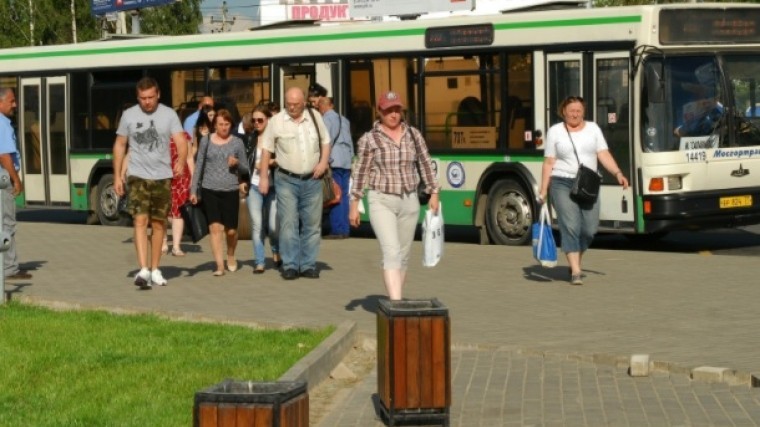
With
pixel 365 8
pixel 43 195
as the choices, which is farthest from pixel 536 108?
pixel 365 8

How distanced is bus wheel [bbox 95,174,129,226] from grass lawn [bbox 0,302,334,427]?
40.4ft

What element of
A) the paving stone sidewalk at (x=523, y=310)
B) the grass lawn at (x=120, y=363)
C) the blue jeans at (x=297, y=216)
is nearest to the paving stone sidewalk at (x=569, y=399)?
the paving stone sidewalk at (x=523, y=310)

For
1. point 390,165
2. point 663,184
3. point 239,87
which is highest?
point 239,87

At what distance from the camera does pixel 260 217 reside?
17.4 metres

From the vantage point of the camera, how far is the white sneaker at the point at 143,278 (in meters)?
15.7

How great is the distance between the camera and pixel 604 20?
19.8m

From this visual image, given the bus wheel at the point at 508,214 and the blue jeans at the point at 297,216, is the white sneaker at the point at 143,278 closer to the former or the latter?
the blue jeans at the point at 297,216

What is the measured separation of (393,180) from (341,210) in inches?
354

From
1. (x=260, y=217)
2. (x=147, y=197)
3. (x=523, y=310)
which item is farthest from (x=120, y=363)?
(x=260, y=217)

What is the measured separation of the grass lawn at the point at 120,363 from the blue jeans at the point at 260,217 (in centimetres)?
352

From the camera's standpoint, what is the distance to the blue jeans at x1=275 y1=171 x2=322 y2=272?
1639cm

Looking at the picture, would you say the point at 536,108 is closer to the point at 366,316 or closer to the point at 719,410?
the point at 366,316

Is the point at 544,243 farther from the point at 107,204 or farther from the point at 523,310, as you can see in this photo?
the point at 107,204

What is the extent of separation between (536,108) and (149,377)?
35.9 ft
